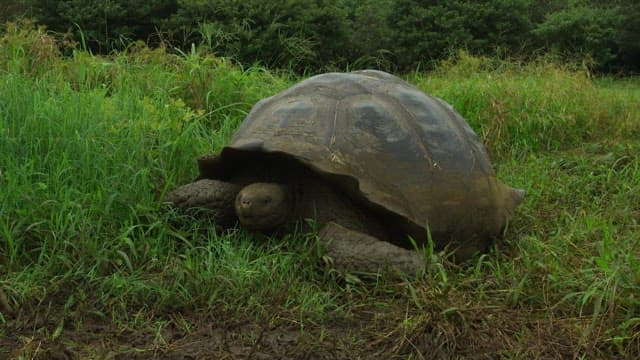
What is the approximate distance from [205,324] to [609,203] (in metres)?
2.62

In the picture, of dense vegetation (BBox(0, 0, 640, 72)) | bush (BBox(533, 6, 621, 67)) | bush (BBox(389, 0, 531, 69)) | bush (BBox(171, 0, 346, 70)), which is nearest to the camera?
bush (BBox(171, 0, 346, 70))

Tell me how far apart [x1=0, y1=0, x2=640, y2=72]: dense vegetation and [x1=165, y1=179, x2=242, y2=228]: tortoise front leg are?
15.8ft

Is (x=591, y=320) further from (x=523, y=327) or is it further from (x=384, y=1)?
(x=384, y=1)

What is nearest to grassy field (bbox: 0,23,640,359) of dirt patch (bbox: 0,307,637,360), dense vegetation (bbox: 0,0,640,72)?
dirt patch (bbox: 0,307,637,360)

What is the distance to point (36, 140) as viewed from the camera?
3.48 m

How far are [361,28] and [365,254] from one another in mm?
9921

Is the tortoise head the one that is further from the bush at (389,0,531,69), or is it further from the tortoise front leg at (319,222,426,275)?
the bush at (389,0,531,69)

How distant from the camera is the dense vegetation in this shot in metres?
9.40

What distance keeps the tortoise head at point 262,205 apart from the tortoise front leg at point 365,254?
26 centimetres

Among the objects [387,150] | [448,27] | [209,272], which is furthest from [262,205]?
[448,27]

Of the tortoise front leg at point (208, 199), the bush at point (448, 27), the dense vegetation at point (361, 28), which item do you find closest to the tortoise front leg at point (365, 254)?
the tortoise front leg at point (208, 199)

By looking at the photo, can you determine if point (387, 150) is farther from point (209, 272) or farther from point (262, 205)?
point (209, 272)

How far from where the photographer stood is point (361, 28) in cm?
1234

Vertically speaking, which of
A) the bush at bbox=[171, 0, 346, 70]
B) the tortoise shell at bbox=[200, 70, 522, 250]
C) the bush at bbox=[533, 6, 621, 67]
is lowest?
the bush at bbox=[533, 6, 621, 67]
